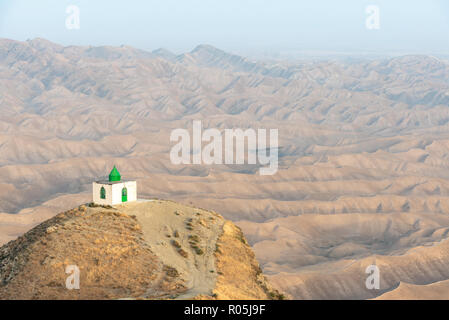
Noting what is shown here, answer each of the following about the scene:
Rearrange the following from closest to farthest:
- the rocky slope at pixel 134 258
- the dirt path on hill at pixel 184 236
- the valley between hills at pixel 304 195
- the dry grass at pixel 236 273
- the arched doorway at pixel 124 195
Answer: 1. the rocky slope at pixel 134 258
2. the dry grass at pixel 236 273
3. the dirt path on hill at pixel 184 236
4. the arched doorway at pixel 124 195
5. the valley between hills at pixel 304 195

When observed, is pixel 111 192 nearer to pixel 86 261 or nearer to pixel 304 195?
pixel 86 261

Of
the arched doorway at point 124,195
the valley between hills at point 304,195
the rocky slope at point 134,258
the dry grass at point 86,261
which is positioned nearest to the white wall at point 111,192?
the arched doorway at point 124,195

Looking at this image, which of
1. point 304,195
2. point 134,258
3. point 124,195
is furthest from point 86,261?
point 304,195

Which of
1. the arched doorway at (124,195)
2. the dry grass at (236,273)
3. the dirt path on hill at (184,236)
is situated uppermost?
the arched doorway at (124,195)

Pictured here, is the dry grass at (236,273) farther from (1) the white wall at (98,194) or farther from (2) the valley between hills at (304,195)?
(2) the valley between hills at (304,195)

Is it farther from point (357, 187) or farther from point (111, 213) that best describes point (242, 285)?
point (357, 187)

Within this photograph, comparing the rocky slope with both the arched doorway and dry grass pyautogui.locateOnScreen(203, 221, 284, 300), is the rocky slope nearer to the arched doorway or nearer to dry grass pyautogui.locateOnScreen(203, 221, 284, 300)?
dry grass pyautogui.locateOnScreen(203, 221, 284, 300)
